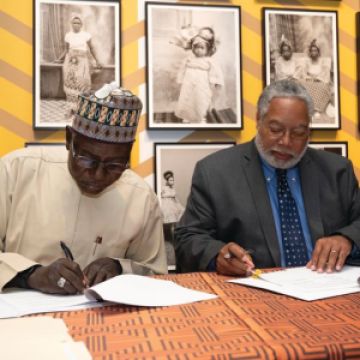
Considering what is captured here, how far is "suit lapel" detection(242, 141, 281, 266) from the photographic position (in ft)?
7.44

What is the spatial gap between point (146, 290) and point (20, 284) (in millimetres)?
425

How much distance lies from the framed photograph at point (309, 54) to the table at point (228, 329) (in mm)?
1827

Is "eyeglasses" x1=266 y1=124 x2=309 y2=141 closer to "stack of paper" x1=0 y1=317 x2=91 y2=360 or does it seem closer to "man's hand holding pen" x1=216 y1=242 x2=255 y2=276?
"man's hand holding pen" x1=216 y1=242 x2=255 y2=276

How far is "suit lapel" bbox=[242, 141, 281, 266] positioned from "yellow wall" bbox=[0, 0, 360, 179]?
49cm

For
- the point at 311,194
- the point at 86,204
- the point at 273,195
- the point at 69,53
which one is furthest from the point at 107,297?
the point at 69,53

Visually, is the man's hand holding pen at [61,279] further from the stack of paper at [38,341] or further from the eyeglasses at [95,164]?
the eyeglasses at [95,164]

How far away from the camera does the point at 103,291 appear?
1395 mm

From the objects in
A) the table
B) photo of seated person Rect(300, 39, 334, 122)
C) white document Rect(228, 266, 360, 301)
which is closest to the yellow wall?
photo of seated person Rect(300, 39, 334, 122)

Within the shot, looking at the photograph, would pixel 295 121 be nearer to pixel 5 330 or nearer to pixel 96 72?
pixel 96 72

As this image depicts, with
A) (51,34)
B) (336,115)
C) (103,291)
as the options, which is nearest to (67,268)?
(103,291)

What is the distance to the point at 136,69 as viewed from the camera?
2852mm

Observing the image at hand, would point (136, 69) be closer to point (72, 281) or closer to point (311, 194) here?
point (311, 194)

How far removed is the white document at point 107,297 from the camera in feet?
4.40

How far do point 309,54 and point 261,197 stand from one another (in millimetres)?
1157
